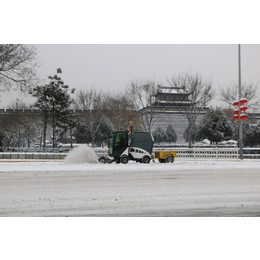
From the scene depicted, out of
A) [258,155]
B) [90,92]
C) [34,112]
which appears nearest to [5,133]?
[34,112]

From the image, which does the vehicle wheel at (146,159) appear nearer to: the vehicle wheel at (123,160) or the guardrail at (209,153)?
the vehicle wheel at (123,160)

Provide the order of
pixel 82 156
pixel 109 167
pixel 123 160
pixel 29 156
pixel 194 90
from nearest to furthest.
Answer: pixel 109 167, pixel 123 160, pixel 82 156, pixel 29 156, pixel 194 90

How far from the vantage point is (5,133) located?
40406 mm

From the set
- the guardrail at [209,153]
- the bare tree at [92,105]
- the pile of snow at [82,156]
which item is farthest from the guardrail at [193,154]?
the bare tree at [92,105]

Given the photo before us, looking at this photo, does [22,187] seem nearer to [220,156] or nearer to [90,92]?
[220,156]

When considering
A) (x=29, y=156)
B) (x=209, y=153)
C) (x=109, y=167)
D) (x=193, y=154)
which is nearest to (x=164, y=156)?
(x=109, y=167)

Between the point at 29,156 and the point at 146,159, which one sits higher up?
the point at 146,159

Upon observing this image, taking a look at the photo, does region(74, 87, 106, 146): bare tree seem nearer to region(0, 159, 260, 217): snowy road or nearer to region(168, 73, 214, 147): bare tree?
region(168, 73, 214, 147): bare tree

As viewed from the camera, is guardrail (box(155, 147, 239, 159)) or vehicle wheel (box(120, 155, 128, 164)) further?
guardrail (box(155, 147, 239, 159))

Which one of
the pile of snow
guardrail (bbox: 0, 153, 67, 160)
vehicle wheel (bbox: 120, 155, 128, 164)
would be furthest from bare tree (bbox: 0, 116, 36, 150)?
vehicle wheel (bbox: 120, 155, 128, 164)

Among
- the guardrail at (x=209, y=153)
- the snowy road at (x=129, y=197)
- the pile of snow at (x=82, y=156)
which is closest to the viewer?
the snowy road at (x=129, y=197)

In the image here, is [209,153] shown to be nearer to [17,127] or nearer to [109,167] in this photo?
[109,167]

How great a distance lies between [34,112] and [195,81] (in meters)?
21.3

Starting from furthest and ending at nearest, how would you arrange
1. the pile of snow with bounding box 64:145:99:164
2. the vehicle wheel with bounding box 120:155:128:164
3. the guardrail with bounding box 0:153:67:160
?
the guardrail with bounding box 0:153:67:160
the pile of snow with bounding box 64:145:99:164
the vehicle wheel with bounding box 120:155:128:164
